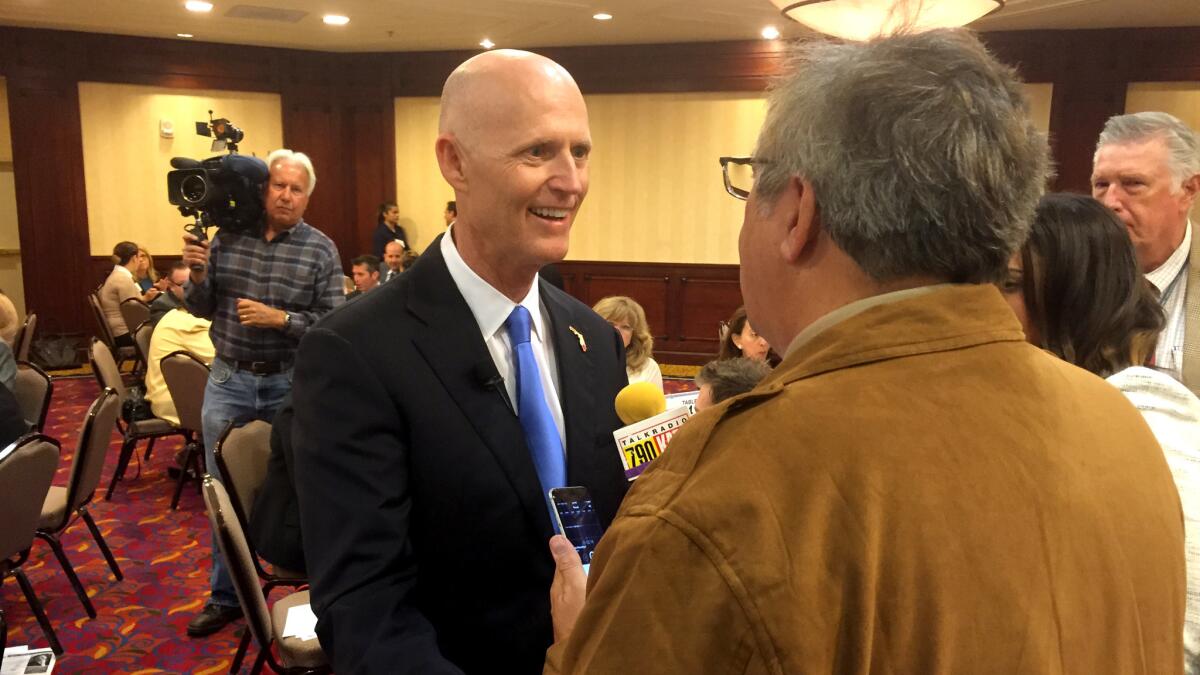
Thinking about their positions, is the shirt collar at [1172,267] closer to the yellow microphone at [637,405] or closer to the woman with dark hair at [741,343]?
the yellow microphone at [637,405]

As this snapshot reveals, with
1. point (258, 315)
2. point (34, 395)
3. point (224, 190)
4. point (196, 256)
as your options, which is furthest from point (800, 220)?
point (34, 395)

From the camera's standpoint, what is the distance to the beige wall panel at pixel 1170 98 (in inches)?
328

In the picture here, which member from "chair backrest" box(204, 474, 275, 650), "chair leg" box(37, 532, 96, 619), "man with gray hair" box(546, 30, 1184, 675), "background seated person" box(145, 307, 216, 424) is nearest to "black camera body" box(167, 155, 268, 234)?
"chair backrest" box(204, 474, 275, 650)

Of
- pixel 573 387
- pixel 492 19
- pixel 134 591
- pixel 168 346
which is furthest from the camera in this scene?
pixel 492 19

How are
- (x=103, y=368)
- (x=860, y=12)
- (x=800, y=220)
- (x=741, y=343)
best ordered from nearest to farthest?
(x=800, y=220), (x=860, y=12), (x=741, y=343), (x=103, y=368)

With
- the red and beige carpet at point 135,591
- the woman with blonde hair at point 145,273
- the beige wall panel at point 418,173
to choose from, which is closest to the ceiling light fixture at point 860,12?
the red and beige carpet at point 135,591

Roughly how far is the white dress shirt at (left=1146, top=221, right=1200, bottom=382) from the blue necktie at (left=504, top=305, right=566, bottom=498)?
5.39 ft

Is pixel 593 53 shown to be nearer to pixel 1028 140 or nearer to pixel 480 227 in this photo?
pixel 480 227

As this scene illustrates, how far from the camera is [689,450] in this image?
0.69 m

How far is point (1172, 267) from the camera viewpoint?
2348 millimetres

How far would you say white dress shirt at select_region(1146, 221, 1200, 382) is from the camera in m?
2.14

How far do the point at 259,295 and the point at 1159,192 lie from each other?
3.06 metres

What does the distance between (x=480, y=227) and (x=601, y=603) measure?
0.80 m

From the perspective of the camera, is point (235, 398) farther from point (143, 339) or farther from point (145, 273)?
point (145, 273)
